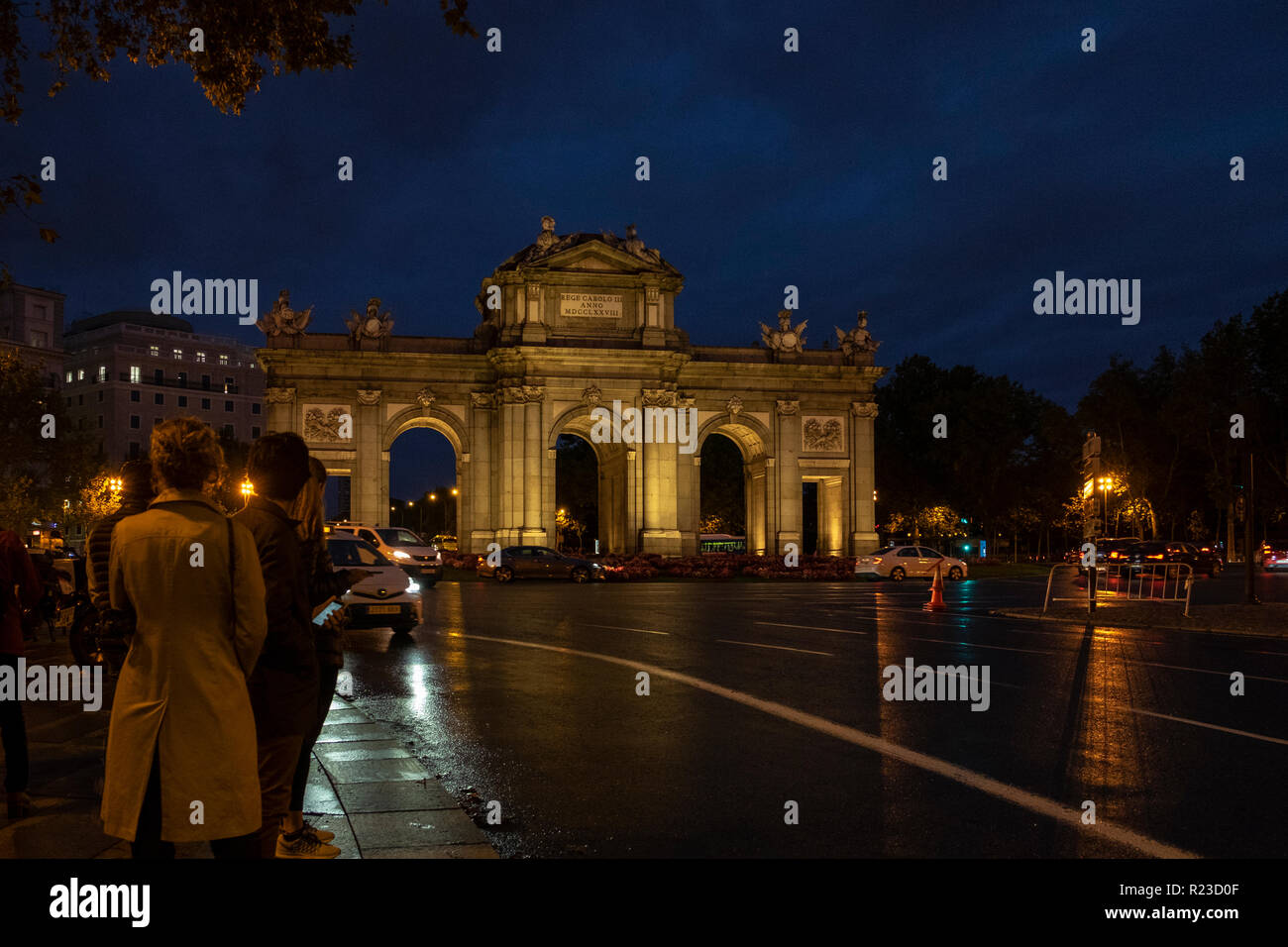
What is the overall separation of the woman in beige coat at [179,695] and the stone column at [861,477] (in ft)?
169

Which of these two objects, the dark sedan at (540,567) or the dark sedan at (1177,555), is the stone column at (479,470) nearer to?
the dark sedan at (540,567)

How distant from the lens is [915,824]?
5.91 m

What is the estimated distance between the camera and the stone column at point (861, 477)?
178ft

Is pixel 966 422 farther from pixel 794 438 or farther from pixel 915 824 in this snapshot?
pixel 915 824

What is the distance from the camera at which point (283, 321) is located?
50312 millimetres

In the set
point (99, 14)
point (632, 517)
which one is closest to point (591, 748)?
point (99, 14)

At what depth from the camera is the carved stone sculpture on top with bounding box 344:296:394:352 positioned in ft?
167

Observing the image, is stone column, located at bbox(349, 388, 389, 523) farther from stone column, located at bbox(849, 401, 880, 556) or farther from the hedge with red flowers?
stone column, located at bbox(849, 401, 880, 556)

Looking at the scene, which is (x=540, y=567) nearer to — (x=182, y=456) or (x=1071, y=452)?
(x=182, y=456)

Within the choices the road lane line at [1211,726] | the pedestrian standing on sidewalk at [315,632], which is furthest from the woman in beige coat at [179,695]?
the road lane line at [1211,726]

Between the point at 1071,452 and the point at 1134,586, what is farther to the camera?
the point at 1071,452

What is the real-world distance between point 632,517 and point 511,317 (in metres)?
11.2

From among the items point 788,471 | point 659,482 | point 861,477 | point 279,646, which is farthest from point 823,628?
point 861,477

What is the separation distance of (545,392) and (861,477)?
17143 mm
